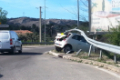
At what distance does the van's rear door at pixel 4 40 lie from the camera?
17125 mm

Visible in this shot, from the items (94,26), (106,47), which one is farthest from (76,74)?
(94,26)

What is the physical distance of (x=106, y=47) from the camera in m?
10.9

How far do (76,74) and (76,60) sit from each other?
4522 mm

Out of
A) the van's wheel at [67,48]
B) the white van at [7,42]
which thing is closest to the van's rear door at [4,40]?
the white van at [7,42]

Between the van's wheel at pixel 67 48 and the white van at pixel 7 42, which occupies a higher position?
the white van at pixel 7 42

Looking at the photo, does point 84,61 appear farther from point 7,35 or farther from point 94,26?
point 7,35

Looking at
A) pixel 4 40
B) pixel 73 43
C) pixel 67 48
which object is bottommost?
pixel 67 48

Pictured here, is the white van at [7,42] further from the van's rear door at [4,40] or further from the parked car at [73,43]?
the parked car at [73,43]

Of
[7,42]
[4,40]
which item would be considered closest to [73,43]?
[7,42]

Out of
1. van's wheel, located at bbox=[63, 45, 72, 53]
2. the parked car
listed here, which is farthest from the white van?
van's wheel, located at bbox=[63, 45, 72, 53]

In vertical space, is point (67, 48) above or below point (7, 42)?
below

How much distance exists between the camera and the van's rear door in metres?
17.1

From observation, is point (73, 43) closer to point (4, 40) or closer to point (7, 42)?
point (7, 42)

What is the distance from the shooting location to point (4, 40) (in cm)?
1722
